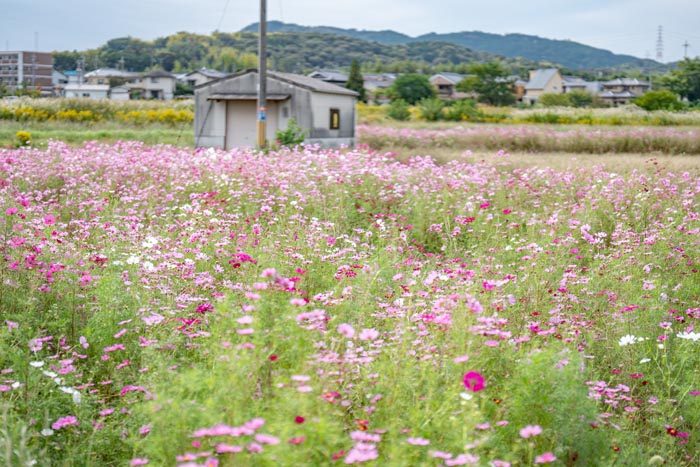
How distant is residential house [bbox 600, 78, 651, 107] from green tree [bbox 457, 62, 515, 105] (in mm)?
34782

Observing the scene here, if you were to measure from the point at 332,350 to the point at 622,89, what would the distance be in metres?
119

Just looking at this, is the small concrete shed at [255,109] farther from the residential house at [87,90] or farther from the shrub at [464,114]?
the residential house at [87,90]

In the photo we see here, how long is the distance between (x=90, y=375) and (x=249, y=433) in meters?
2.29

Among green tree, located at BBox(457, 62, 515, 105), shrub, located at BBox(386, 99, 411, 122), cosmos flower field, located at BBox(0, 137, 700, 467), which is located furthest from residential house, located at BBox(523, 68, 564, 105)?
cosmos flower field, located at BBox(0, 137, 700, 467)

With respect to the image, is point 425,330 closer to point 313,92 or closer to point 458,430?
point 458,430

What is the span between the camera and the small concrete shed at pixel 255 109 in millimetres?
24062

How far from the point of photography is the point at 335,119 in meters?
26.0

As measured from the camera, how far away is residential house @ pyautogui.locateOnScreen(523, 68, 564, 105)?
104 meters

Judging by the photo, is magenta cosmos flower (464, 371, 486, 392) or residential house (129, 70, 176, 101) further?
residential house (129, 70, 176, 101)

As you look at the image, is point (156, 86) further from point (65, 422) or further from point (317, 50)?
point (65, 422)

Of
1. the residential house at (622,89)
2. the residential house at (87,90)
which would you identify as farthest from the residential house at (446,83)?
the residential house at (87,90)

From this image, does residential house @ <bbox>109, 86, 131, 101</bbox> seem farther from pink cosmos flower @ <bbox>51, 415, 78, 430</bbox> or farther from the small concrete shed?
pink cosmos flower @ <bbox>51, 415, 78, 430</bbox>

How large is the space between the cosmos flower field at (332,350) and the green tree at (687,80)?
236 ft

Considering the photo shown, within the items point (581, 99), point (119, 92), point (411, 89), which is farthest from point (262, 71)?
point (119, 92)
